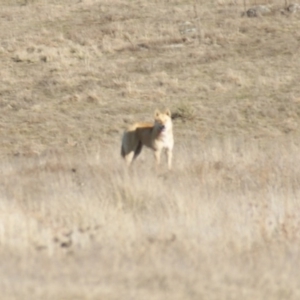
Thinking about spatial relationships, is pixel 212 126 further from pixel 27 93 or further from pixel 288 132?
pixel 27 93

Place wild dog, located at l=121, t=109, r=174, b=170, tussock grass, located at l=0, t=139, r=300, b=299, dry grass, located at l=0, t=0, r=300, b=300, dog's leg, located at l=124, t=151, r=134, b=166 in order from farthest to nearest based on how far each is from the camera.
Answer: wild dog, located at l=121, t=109, r=174, b=170
dog's leg, located at l=124, t=151, r=134, b=166
dry grass, located at l=0, t=0, r=300, b=300
tussock grass, located at l=0, t=139, r=300, b=299

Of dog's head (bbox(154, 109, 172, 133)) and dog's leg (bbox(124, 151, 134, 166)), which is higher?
dog's head (bbox(154, 109, 172, 133))

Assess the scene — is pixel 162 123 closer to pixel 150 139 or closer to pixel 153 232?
pixel 150 139

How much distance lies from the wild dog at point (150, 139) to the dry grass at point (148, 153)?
11.9 inches

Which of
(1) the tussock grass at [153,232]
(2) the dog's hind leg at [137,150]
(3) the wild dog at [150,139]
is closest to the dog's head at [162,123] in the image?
(3) the wild dog at [150,139]

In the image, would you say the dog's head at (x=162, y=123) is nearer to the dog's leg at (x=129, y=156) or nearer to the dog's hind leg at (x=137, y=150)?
the dog's hind leg at (x=137, y=150)

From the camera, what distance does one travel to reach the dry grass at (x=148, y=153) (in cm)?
704

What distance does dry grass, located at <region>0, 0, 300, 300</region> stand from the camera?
704 centimetres

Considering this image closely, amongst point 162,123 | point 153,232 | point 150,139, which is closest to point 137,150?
point 150,139

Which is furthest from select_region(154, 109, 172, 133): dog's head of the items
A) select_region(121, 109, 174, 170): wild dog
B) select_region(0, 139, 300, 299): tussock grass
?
select_region(0, 139, 300, 299): tussock grass

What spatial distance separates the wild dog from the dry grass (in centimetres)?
30

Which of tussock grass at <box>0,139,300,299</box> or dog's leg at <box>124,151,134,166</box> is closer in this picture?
tussock grass at <box>0,139,300,299</box>

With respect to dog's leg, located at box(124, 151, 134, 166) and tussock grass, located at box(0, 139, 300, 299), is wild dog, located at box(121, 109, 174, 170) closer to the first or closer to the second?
dog's leg, located at box(124, 151, 134, 166)

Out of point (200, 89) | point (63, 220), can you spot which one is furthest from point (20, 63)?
point (63, 220)
